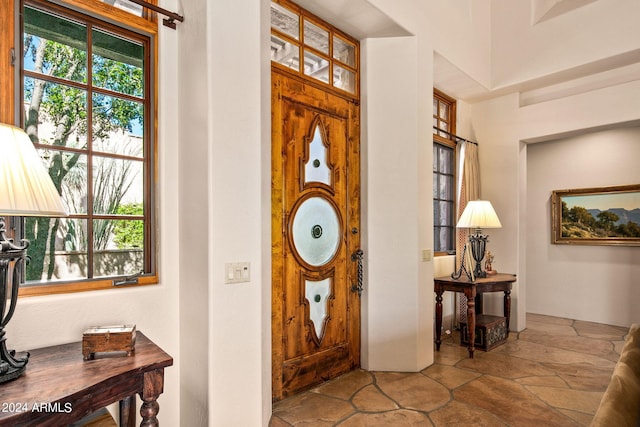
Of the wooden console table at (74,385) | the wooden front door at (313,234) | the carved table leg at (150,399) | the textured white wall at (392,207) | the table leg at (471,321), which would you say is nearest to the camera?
the wooden console table at (74,385)

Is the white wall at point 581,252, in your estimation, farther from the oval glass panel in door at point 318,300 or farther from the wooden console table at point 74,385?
the wooden console table at point 74,385

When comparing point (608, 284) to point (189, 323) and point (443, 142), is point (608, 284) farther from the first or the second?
point (189, 323)

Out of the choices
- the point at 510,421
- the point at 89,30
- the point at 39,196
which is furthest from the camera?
the point at 510,421

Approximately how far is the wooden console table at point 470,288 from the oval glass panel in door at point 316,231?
145 cm

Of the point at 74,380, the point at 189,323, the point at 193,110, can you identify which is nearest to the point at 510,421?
the point at 189,323

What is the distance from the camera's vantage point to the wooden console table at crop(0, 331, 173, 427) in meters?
1.11

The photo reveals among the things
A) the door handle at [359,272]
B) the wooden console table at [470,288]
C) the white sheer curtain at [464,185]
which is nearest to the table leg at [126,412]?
the door handle at [359,272]

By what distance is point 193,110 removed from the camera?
2.00 meters

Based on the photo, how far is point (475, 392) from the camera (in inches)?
110

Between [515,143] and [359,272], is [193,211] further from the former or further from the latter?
[515,143]

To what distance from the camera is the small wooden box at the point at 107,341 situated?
1.46 m

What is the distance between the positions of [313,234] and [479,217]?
2191mm

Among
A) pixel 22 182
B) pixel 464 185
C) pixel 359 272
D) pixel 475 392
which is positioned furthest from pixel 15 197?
pixel 464 185

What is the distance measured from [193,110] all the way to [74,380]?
4.55ft
